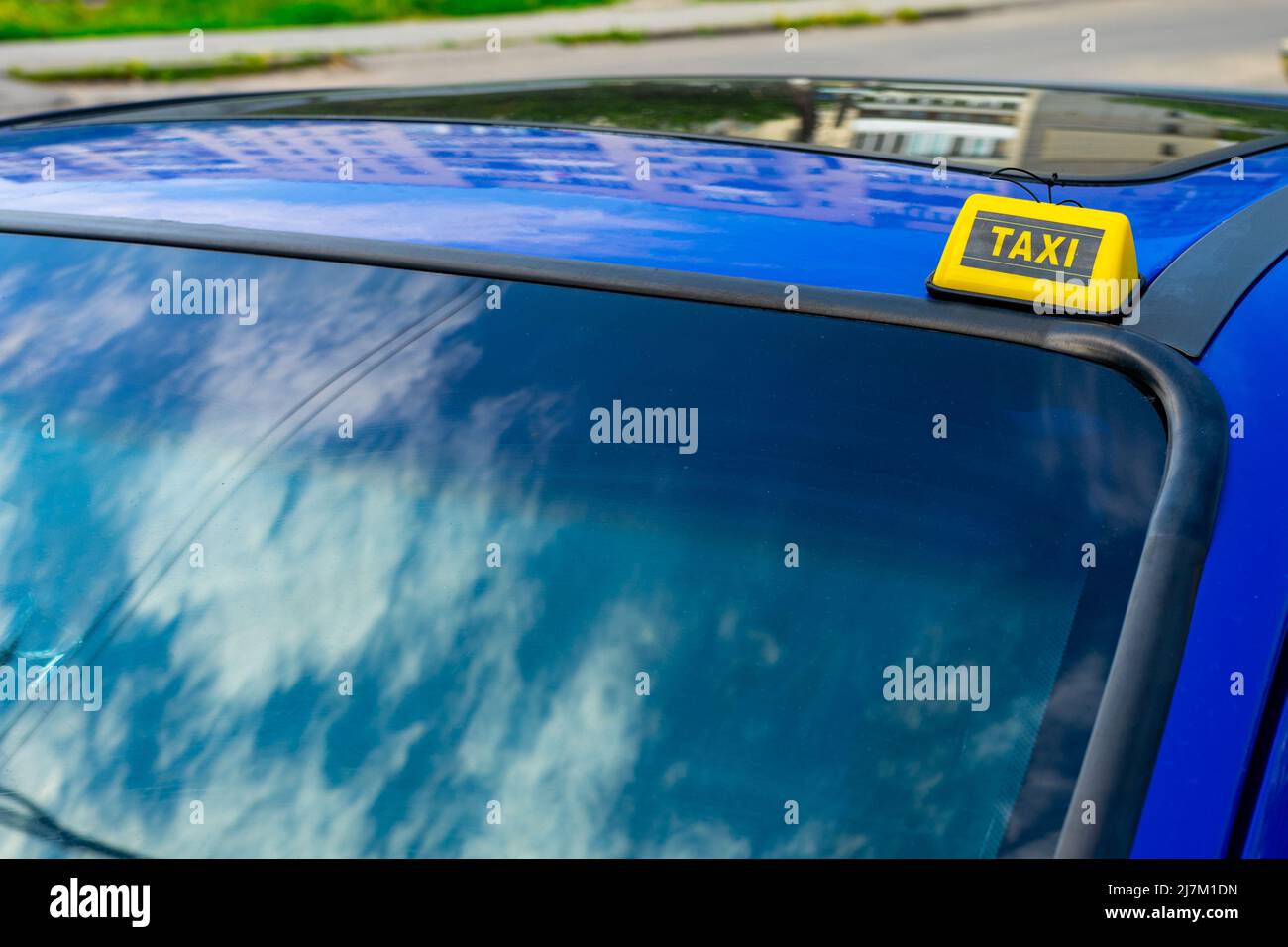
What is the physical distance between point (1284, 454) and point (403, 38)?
13.5 metres

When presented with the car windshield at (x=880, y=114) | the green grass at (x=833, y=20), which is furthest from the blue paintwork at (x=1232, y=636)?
the green grass at (x=833, y=20)

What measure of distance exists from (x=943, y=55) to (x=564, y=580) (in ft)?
43.0

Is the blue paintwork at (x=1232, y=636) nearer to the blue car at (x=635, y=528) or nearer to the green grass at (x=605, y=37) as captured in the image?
the blue car at (x=635, y=528)

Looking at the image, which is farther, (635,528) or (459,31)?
(459,31)

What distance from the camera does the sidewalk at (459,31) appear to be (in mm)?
12758

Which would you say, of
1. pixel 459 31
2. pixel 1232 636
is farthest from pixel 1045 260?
pixel 459 31

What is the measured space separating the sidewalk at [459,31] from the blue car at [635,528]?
39.8 feet

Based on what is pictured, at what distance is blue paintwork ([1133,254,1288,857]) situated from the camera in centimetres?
103

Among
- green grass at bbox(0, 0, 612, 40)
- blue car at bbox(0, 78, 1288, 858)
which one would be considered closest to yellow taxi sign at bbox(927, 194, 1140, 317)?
blue car at bbox(0, 78, 1288, 858)

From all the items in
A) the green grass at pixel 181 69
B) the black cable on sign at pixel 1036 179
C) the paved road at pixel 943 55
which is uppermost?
the black cable on sign at pixel 1036 179

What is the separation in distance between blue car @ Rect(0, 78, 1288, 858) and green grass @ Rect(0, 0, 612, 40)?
522 inches

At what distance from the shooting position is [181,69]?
12336mm

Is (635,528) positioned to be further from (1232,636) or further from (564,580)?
(1232,636)

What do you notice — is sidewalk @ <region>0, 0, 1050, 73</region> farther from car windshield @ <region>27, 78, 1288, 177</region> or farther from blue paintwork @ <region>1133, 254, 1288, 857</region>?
blue paintwork @ <region>1133, 254, 1288, 857</region>
